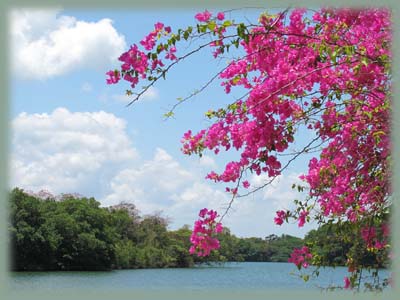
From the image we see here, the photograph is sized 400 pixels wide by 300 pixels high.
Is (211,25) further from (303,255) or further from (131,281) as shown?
(131,281)

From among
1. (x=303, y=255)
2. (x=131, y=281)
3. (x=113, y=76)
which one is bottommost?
(x=131, y=281)

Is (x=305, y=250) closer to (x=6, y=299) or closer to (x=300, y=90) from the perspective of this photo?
(x=300, y=90)

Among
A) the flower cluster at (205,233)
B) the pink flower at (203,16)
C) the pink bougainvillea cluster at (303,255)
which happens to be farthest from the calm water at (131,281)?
the pink flower at (203,16)

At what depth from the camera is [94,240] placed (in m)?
30.9

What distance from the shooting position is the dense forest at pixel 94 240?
90.4 feet


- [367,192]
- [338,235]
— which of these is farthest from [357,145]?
[338,235]

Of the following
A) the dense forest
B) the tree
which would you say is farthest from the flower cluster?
the dense forest

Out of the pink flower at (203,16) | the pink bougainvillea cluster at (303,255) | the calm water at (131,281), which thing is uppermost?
the pink flower at (203,16)

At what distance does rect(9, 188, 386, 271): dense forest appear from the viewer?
2755cm

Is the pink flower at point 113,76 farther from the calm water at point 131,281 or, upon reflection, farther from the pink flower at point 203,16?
the calm water at point 131,281

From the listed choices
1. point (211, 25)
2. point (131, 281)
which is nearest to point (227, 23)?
point (211, 25)

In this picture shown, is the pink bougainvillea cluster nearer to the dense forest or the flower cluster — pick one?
the flower cluster

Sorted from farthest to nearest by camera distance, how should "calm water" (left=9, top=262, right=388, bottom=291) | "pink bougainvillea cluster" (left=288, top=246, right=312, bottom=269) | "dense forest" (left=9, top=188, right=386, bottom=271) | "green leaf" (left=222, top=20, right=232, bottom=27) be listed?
"dense forest" (left=9, top=188, right=386, bottom=271), "calm water" (left=9, top=262, right=388, bottom=291), "pink bougainvillea cluster" (left=288, top=246, right=312, bottom=269), "green leaf" (left=222, top=20, right=232, bottom=27)

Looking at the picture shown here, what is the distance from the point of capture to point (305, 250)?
4.12 m
